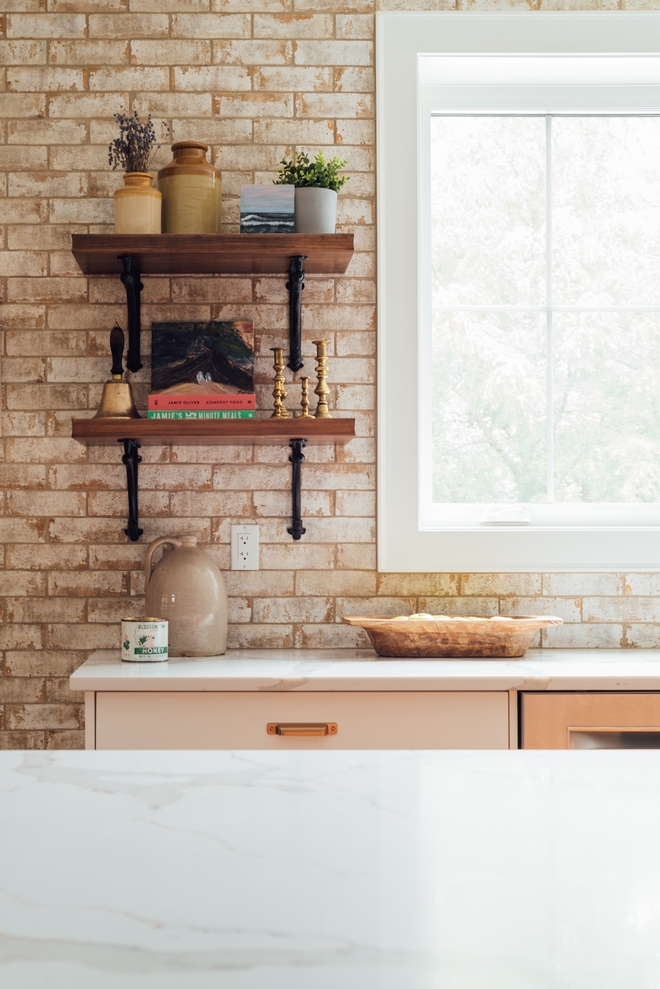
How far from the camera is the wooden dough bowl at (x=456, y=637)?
2.09 m

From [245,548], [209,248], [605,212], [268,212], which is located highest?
[605,212]

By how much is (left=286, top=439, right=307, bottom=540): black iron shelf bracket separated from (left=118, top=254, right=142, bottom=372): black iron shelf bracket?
478 millimetres

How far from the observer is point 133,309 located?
230 cm

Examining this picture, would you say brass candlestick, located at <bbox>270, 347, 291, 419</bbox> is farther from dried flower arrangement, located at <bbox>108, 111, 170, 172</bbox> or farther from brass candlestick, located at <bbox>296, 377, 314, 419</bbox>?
dried flower arrangement, located at <bbox>108, 111, 170, 172</bbox>

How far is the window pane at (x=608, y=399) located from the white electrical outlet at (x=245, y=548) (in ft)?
2.95

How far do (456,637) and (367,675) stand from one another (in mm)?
311

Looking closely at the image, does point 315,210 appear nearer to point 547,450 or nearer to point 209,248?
point 209,248

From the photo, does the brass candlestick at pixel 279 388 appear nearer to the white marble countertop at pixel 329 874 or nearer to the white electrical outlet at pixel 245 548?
the white electrical outlet at pixel 245 548

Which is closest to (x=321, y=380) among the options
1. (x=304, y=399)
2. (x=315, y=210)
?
(x=304, y=399)

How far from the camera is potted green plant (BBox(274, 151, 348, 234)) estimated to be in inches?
86.0

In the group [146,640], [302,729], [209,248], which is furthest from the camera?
[209,248]

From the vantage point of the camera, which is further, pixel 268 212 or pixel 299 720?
pixel 268 212

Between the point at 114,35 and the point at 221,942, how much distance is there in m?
2.46

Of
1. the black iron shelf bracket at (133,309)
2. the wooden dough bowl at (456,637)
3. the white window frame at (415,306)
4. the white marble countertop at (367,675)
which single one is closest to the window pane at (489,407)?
the white window frame at (415,306)
